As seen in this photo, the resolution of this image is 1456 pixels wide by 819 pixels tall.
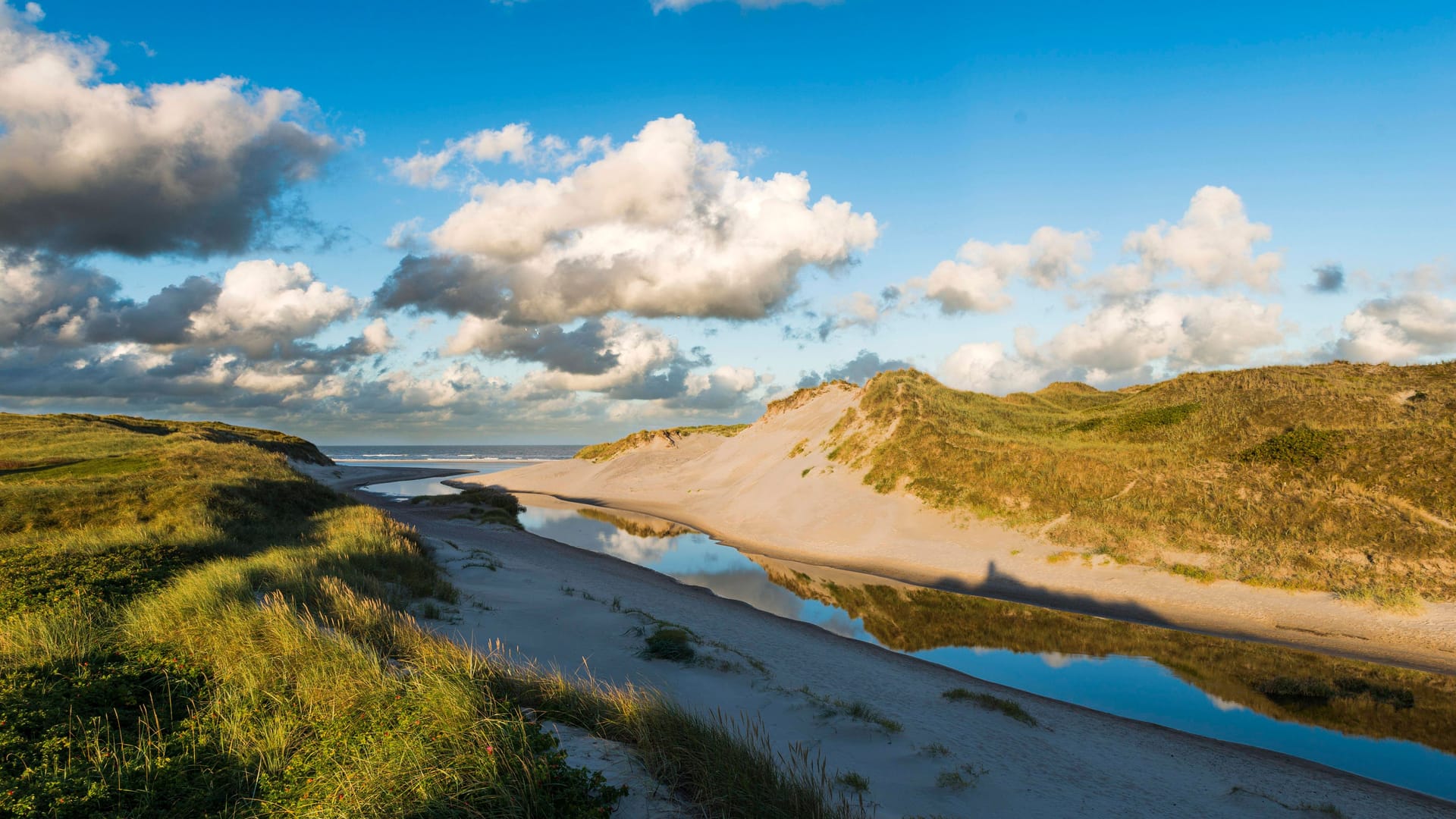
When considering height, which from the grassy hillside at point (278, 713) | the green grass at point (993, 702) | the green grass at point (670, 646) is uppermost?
the grassy hillside at point (278, 713)

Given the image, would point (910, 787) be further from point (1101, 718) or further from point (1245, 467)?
point (1245, 467)

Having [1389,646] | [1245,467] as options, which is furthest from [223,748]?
[1245,467]

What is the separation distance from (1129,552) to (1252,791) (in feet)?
56.9

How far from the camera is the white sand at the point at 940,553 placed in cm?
1778

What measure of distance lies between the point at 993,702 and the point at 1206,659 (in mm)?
8586

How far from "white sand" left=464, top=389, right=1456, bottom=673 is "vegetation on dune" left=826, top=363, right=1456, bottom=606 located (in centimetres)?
106

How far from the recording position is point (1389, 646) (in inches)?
658

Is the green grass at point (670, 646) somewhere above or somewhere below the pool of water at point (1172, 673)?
above

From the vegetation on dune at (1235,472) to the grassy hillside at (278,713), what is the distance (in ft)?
76.7

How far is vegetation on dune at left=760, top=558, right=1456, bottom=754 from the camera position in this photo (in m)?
12.8

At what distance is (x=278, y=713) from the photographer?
6.22m

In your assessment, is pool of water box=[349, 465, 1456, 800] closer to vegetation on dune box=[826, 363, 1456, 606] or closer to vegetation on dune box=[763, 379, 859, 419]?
vegetation on dune box=[826, 363, 1456, 606]

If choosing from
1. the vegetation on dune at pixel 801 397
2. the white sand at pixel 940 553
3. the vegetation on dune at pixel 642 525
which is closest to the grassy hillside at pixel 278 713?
the white sand at pixel 940 553

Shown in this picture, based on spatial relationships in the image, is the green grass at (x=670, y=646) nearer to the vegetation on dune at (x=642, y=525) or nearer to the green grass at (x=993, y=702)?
the green grass at (x=993, y=702)
